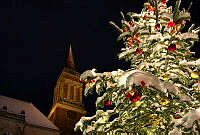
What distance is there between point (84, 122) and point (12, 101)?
90.5 ft

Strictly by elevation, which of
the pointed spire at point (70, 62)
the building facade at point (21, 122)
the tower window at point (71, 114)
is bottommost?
the tower window at point (71, 114)

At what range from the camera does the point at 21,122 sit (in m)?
25.6

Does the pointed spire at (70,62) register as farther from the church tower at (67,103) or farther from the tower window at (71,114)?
the tower window at (71,114)

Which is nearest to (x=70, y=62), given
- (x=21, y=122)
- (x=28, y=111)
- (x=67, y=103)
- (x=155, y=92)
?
(x=67, y=103)

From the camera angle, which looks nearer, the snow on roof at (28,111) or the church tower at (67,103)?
the snow on roof at (28,111)

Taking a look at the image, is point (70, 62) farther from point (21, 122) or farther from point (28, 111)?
point (21, 122)

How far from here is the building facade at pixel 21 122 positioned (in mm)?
25047

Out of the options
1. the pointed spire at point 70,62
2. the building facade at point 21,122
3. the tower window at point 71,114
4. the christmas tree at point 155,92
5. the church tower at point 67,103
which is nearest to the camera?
the christmas tree at point 155,92

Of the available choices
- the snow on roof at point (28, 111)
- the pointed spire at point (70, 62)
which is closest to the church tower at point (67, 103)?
the pointed spire at point (70, 62)

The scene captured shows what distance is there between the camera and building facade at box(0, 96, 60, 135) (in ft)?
82.2

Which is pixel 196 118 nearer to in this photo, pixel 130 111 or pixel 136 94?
pixel 136 94

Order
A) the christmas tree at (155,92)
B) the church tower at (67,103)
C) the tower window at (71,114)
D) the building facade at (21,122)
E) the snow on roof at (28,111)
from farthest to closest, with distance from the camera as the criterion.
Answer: the tower window at (71,114)
the church tower at (67,103)
the snow on roof at (28,111)
the building facade at (21,122)
the christmas tree at (155,92)

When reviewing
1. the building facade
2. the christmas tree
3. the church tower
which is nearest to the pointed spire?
the church tower

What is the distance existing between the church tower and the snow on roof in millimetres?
4513
